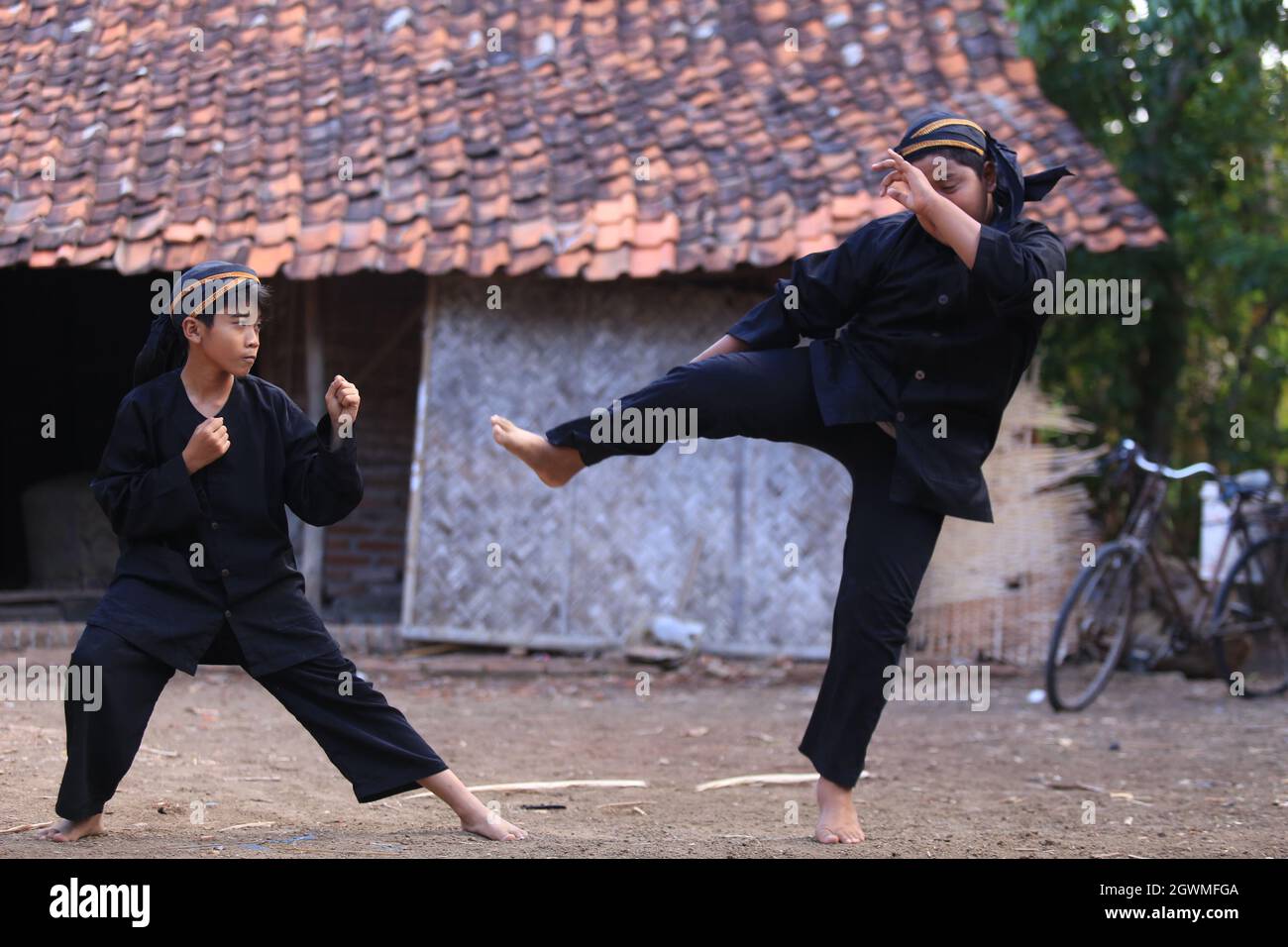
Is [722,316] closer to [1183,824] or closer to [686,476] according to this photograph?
[686,476]

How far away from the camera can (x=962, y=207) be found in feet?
12.1

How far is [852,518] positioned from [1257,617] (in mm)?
5494

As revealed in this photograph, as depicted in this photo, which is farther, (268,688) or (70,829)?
(268,688)

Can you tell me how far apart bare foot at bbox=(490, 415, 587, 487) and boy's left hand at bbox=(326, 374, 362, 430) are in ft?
1.30

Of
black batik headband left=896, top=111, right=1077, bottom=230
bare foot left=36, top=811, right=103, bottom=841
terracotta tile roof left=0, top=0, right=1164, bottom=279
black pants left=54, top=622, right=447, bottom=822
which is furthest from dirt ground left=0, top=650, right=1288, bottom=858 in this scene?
terracotta tile roof left=0, top=0, right=1164, bottom=279

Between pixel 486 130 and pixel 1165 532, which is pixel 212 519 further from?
pixel 1165 532

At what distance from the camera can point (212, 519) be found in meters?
3.57

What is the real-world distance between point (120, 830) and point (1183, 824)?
10.5ft

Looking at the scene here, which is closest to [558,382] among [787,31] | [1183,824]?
[787,31]

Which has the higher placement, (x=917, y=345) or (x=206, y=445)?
(x=917, y=345)

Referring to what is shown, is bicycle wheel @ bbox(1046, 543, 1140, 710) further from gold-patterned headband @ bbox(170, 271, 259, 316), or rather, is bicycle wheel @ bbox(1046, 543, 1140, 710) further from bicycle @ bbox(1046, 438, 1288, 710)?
gold-patterned headband @ bbox(170, 271, 259, 316)

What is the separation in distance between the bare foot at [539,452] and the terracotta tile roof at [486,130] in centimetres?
408

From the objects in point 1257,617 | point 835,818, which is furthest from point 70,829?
point 1257,617

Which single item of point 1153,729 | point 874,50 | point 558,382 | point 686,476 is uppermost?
point 874,50
